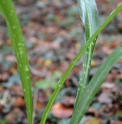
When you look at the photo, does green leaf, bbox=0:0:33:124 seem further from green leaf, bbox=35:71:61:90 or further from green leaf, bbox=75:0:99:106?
green leaf, bbox=35:71:61:90

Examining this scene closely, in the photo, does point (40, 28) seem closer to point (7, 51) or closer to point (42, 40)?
point (42, 40)

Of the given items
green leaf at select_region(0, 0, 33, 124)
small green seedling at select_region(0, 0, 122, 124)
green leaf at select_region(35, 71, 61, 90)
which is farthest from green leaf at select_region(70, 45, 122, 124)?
green leaf at select_region(35, 71, 61, 90)

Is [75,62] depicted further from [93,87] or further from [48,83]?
[48,83]

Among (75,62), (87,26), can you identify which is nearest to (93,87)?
(75,62)

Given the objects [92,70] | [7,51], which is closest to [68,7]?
[7,51]

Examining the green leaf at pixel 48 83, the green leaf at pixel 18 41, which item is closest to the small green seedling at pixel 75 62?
the green leaf at pixel 18 41

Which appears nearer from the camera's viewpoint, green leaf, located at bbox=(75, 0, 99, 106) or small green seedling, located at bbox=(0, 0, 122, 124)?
small green seedling, located at bbox=(0, 0, 122, 124)

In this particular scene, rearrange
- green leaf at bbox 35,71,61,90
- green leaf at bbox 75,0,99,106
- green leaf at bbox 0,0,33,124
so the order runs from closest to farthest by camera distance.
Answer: green leaf at bbox 0,0,33,124
green leaf at bbox 75,0,99,106
green leaf at bbox 35,71,61,90
